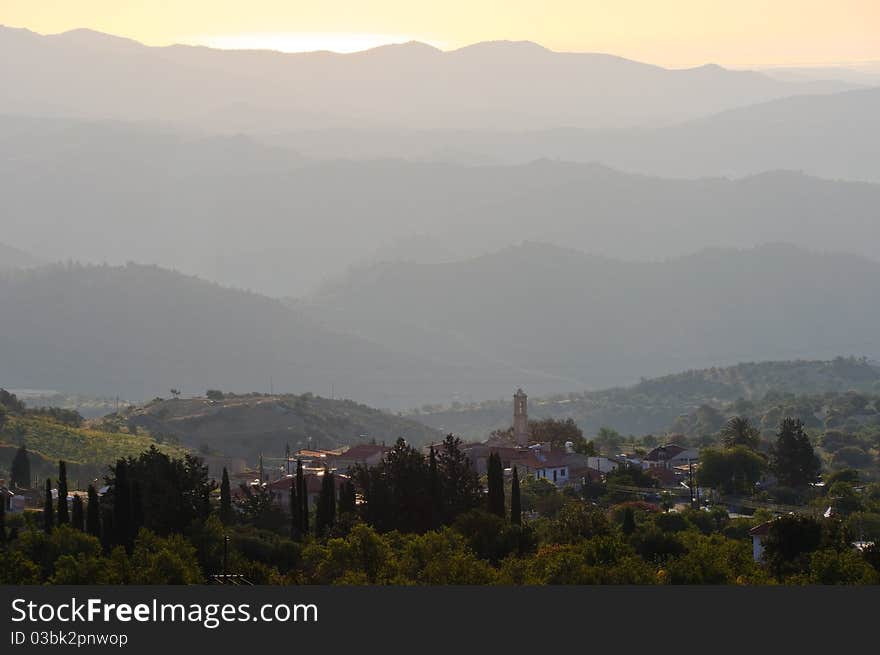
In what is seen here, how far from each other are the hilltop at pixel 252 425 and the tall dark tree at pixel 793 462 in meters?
51.3

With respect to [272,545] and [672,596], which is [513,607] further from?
[272,545]

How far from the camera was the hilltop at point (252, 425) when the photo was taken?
13850 cm

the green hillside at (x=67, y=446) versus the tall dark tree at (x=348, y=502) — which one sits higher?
the green hillside at (x=67, y=446)

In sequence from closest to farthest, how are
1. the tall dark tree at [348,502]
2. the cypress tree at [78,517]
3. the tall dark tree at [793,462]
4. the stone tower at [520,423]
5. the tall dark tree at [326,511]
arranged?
the cypress tree at [78,517] < the tall dark tree at [326,511] < the tall dark tree at [348,502] < the tall dark tree at [793,462] < the stone tower at [520,423]

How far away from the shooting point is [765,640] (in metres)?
39.4

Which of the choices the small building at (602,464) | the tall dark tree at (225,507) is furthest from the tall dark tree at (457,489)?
the small building at (602,464)

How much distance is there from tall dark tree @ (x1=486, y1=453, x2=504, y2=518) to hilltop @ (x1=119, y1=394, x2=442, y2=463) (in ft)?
211

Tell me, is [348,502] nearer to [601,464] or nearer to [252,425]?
[601,464]

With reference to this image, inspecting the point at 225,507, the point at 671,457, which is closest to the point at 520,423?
the point at 671,457

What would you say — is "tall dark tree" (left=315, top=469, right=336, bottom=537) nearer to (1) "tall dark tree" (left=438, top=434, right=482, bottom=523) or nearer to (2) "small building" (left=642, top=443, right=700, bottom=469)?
(1) "tall dark tree" (left=438, top=434, right=482, bottom=523)

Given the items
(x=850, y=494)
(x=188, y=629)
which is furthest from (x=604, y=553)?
(x=850, y=494)

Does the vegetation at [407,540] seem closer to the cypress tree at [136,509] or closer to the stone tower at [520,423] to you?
the cypress tree at [136,509]

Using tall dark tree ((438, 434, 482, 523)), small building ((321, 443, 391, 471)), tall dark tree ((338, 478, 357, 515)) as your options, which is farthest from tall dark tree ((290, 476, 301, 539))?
small building ((321, 443, 391, 471))

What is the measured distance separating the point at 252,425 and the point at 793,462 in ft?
214
